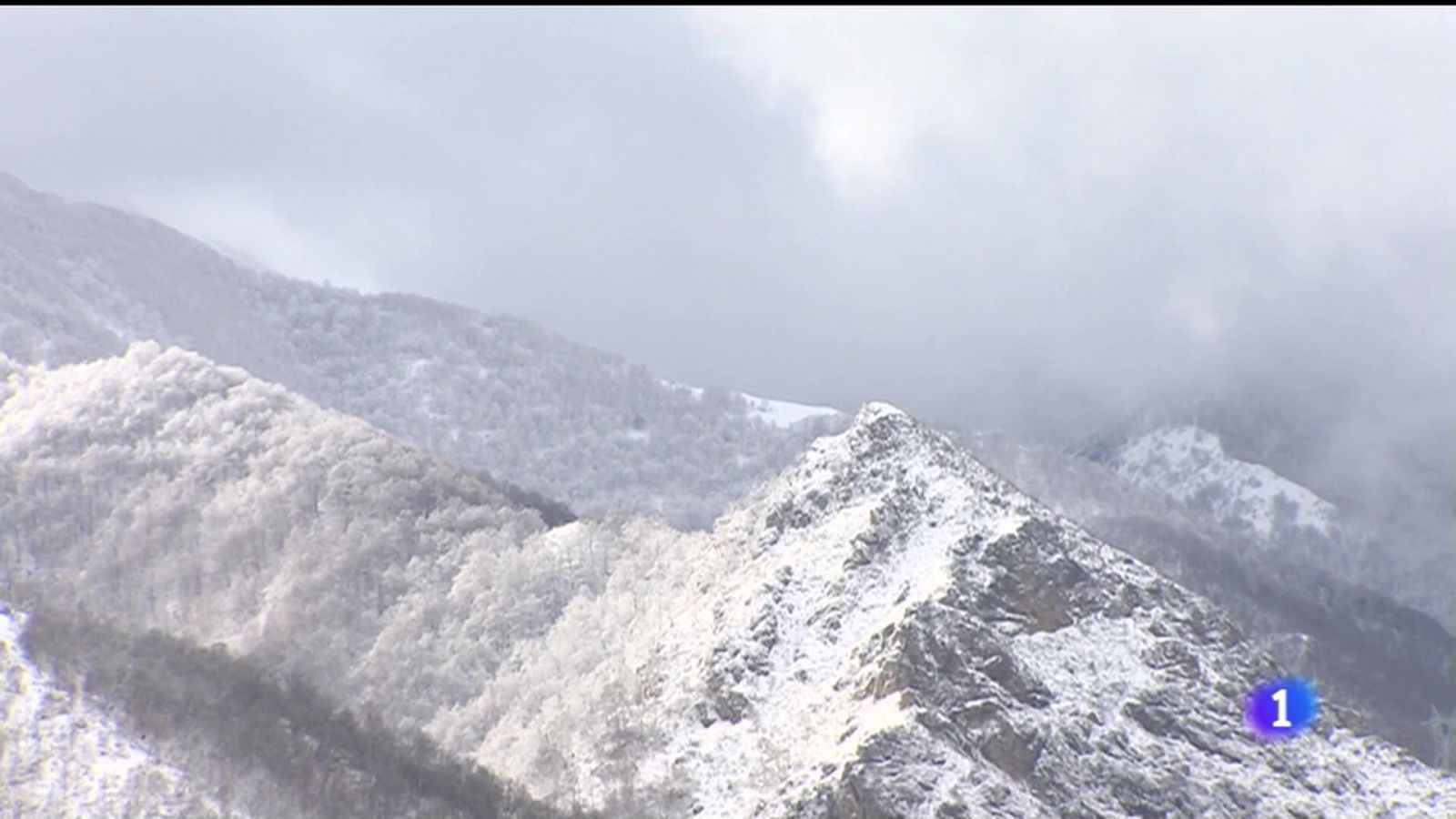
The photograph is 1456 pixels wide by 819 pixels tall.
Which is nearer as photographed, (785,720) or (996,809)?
(996,809)

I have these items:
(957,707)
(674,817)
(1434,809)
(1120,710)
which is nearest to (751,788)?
(674,817)

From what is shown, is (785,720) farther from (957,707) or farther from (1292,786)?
(1292,786)

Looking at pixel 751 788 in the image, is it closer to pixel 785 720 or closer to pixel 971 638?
pixel 785 720

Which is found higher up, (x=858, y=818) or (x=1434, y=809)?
(x=1434, y=809)

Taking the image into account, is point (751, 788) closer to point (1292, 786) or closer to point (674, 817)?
point (674, 817)

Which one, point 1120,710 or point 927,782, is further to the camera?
point 1120,710

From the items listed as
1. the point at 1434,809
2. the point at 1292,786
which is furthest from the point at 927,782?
the point at 1434,809

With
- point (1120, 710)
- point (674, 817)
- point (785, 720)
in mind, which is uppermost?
point (1120, 710)

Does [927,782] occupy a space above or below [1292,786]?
below
